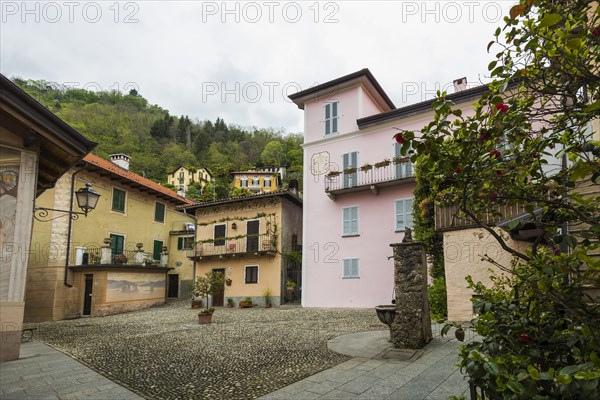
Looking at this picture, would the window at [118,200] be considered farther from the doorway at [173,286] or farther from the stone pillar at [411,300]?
the stone pillar at [411,300]

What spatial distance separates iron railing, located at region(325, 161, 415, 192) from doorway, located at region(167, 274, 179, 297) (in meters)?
13.3

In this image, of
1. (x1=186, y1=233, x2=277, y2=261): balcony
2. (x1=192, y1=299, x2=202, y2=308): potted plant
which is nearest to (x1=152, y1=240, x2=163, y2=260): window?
(x1=186, y1=233, x2=277, y2=261): balcony

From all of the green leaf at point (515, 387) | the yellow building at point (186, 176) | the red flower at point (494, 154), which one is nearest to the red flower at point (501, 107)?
the red flower at point (494, 154)

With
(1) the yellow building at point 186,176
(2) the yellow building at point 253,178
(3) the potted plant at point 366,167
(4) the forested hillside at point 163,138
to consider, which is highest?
(4) the forested hillside at point 163,138

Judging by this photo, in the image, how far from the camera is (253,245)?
19.5 metres

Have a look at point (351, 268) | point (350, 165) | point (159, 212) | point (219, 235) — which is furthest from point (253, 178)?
point (351, 268)

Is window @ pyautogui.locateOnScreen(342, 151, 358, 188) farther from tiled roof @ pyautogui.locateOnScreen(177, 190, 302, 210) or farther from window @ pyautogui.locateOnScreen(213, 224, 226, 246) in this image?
window @ pyautogui.locateOnScreen(213, 224, 226, 246)

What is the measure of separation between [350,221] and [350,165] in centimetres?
271

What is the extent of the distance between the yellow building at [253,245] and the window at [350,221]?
3456 mm

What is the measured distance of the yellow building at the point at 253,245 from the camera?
18922 millimetres

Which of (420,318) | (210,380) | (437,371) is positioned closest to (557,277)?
(437,371)

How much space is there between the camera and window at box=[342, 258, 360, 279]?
16.3 metres

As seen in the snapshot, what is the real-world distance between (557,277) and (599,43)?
48.1 inches

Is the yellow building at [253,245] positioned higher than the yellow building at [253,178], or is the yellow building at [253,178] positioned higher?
the yellow building at [253,178]
